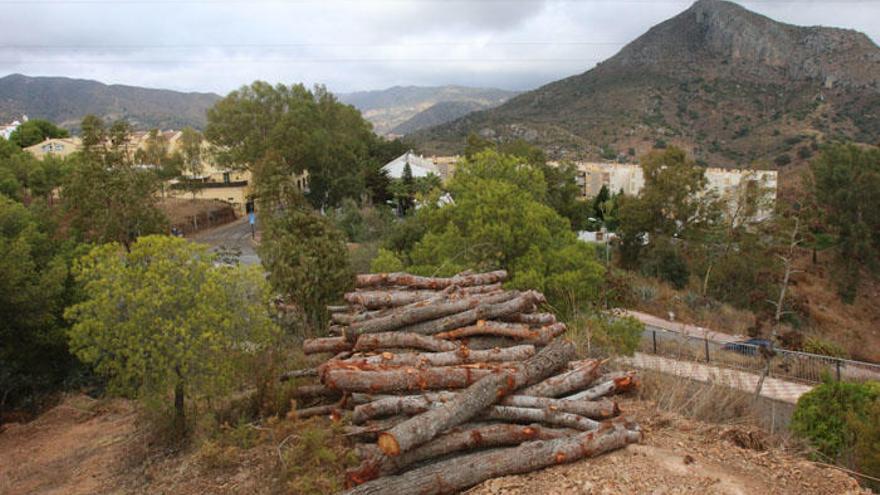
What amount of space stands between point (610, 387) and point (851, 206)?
36335mm

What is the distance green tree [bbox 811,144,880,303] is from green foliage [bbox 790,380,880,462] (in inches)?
1084

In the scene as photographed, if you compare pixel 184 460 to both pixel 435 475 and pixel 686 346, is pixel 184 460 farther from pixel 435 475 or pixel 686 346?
pixel 686 346

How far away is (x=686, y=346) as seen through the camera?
18.1 meters

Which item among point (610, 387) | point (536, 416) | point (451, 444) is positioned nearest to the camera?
point (451, 444)

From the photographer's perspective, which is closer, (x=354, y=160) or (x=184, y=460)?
(x=184, y=460)

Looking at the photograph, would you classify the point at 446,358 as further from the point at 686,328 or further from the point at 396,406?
the point at 686,328

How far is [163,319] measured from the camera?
22.9ft

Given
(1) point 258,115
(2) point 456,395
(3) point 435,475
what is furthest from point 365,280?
(1) point 258,115

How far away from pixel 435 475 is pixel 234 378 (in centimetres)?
391

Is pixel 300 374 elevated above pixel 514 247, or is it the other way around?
pixel 514 247

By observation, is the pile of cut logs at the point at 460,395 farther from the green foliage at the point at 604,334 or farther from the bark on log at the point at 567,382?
the green foliage at the point at 604,334

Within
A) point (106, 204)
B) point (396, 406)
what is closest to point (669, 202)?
point (106, 204)

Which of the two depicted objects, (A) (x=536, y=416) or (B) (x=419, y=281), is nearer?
(A) (x=536, y=416)

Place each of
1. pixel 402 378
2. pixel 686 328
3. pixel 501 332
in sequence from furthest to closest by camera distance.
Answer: pixel 686 328 → pixel 501 332 → pixel 402 378
